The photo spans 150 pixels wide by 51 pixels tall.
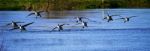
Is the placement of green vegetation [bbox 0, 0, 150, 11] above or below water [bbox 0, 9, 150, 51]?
below

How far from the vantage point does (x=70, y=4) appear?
211 ft

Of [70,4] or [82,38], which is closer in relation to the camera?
[82,38]

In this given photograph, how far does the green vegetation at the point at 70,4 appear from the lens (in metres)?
62.3

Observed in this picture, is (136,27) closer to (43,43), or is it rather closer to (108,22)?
(108,22)

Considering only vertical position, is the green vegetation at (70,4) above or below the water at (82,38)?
below

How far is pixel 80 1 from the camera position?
68.3 meters

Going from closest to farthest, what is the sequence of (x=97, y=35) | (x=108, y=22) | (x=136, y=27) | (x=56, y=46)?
(x=56, y=46) < (x=97, y=35) < (x=136, y=27) < (x=108, y=22)

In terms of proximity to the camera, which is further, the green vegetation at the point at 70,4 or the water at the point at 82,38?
the green vegetation at the point at 70,4

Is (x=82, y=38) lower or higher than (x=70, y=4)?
higher

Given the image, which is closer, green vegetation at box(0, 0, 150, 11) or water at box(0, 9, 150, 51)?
water at box(0, 9, 150, 51)

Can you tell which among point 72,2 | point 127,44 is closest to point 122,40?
point 127,44

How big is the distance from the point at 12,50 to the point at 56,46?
5.44 feet

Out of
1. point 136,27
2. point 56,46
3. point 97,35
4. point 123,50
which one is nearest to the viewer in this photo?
point 123,50

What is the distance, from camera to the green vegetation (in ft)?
205
